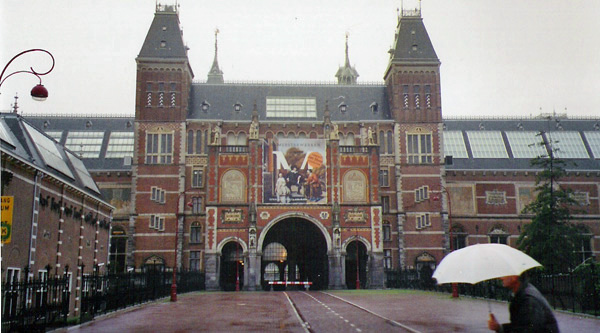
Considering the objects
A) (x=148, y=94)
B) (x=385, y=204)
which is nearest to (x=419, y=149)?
(x=385, y=204)

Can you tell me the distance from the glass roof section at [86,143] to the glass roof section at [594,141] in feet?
176

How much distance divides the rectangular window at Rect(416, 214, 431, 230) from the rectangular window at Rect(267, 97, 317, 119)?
15104 mm

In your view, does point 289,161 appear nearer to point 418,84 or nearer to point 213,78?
point 418,84

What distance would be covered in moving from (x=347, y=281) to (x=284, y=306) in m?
29.4

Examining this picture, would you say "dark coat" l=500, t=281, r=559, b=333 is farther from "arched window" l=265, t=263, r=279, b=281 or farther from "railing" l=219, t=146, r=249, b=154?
"arched window" l=265, t=263, r=279, b=281

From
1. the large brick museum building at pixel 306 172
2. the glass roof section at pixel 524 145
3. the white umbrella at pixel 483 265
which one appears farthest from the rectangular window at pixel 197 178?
the white umbrella at pixel 483 265

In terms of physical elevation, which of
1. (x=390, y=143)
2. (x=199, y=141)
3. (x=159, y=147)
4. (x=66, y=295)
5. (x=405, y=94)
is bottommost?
(x=66, y=295)

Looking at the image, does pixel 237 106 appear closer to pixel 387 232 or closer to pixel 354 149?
pixel 354 149

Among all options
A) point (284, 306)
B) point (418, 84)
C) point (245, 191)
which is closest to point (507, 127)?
point (418, 84)

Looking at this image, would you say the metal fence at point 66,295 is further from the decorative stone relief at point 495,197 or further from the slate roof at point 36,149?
the decorative stone relief at point 495,197

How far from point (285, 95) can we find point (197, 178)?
44.2 feet

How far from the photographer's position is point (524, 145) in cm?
6806

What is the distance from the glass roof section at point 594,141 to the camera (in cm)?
6775

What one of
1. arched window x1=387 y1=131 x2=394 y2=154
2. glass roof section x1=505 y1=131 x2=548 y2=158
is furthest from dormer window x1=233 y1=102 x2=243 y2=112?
glass roof section x1=505 y1=131 x2=548 y2=158
